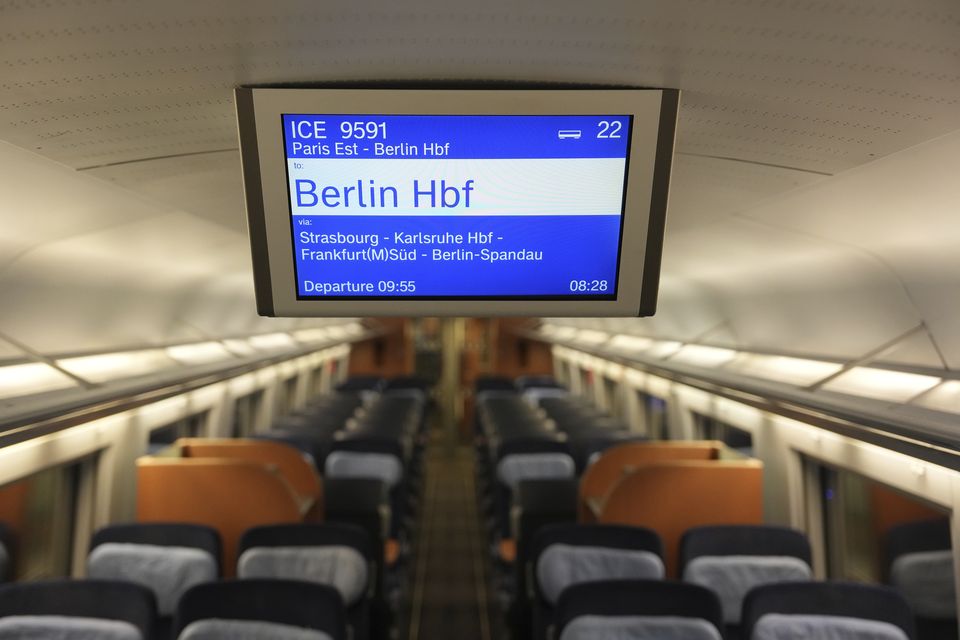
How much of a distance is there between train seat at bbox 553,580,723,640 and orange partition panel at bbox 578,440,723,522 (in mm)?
2557

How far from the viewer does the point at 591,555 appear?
168 inches

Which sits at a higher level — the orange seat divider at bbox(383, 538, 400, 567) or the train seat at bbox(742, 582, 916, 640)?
the train seat at bbox(742, 582, 916, 640)

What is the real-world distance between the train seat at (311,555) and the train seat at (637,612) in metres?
1.52

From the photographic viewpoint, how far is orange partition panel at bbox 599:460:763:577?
205 inches

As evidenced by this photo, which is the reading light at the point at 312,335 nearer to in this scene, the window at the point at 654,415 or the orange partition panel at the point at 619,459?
the window at the point at 654,415

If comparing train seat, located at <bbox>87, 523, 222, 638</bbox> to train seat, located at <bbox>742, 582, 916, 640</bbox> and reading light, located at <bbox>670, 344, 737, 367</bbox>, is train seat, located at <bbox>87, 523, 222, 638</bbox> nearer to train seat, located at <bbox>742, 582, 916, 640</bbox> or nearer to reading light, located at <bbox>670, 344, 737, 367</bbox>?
train seat, located at <bbox>742, 582, 916, 640</bbox>

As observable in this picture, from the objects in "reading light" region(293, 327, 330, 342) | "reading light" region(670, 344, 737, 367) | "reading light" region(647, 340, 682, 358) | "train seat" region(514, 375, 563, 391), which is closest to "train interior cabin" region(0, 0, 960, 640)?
"reading light" region(670, 344, 737, 367)

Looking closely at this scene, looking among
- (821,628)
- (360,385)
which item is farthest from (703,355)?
(360,385)

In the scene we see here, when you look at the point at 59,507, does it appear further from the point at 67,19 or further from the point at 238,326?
the point at 67,19

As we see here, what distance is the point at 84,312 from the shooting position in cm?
469

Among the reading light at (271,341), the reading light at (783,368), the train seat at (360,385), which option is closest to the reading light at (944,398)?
the reading light at (783,368)

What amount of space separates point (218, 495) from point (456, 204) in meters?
3.92

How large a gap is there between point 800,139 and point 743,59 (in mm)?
649

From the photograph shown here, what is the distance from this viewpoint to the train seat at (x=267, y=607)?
322 cm
